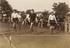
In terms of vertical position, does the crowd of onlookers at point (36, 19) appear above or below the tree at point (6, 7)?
below

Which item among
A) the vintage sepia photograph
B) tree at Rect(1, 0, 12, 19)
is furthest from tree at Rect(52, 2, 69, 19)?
tree at Rect(1, 0, 12, 19)

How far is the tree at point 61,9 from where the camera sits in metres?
2.25

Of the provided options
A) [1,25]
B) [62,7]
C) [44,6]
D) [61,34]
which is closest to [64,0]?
[62,7]

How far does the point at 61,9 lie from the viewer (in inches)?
88.7

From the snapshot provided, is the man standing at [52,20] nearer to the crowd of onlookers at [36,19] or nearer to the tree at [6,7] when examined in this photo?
the crowd of onlookers at [36,19]

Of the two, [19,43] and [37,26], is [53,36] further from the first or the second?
[19,43]

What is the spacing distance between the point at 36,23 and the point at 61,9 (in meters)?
0.30

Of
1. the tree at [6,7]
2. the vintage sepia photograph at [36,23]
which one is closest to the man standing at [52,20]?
the vintage sepia photograph at [36,23]

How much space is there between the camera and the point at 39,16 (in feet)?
7.45

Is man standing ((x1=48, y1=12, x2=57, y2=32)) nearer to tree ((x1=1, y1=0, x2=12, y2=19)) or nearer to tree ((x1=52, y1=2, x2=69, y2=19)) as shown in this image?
tree ((x1=52, y1=2, x2=69, y2=19))

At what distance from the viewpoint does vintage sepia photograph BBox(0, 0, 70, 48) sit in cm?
225

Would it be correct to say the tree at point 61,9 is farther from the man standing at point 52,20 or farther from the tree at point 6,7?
the tree at point 6,7

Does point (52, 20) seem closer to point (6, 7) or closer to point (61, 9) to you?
point (61, 9)

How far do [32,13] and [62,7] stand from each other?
32 cm
